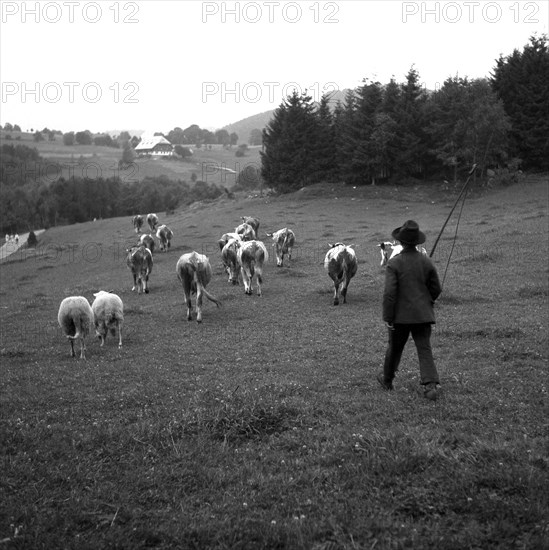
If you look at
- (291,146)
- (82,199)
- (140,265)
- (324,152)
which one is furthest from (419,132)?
(82,199)

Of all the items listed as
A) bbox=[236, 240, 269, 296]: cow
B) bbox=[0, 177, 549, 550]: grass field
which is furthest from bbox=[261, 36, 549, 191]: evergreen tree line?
bbox=[0, 177, 549, 550]: grass field

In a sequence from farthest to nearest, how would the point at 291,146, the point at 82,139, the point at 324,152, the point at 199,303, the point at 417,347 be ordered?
1. the point at 82,139
2. the point at 291,146
3. the point at 324,152
4. the point at 199,303
5. the point at 417,347

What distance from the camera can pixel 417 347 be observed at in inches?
370

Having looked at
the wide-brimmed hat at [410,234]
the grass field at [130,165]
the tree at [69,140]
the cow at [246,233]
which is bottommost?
the cow at [246,233]

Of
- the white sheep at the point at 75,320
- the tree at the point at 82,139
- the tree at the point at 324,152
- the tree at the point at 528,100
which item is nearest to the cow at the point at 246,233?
the white sheep at the point at 75,320

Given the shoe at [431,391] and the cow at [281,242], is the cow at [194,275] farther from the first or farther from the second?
the shoe at [431,391]

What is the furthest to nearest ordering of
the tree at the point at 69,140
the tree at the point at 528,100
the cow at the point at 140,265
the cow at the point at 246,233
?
the tree at the point at 69,140
the tree at the point at 528,100
the cow at the point at 246,233
the cow at the point at 140,265

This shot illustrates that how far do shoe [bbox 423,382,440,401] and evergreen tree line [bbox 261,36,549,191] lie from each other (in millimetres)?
49189

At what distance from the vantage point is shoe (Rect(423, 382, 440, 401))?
8922mm

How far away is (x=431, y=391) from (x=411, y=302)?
4.88 feet

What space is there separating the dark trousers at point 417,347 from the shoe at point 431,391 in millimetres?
76

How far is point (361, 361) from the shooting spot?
12.0 meters

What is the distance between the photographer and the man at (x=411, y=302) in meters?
9.24

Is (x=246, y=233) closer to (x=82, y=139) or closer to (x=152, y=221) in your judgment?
(x=152, y=221)
